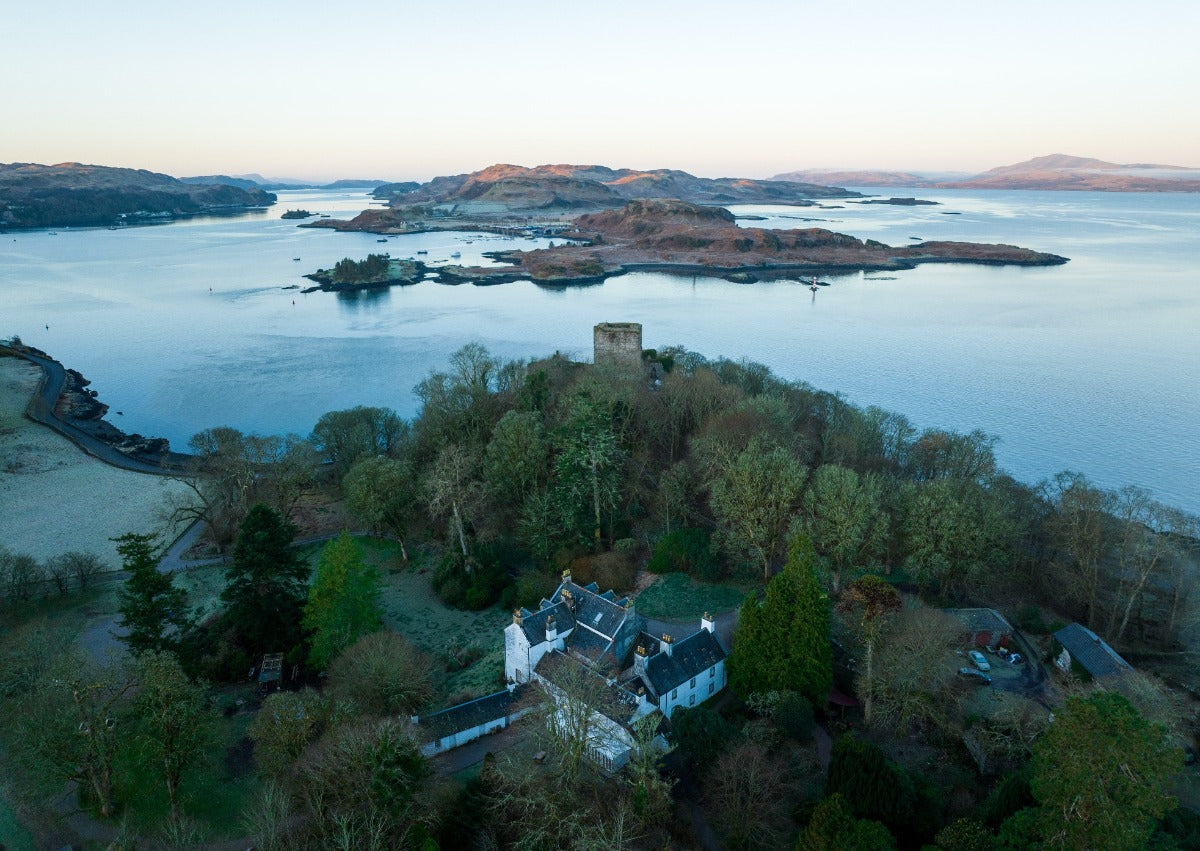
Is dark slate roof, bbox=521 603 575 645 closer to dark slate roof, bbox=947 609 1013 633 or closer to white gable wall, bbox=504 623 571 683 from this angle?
white gable wall, bbox=504 623 571 683

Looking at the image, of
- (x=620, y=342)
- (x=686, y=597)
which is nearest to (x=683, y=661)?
(x=686, y=597)

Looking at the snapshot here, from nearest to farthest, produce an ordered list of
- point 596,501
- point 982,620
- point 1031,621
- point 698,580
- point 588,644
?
point 588,644
point 982,620
point 1031,621
point 698,580
point 596,501

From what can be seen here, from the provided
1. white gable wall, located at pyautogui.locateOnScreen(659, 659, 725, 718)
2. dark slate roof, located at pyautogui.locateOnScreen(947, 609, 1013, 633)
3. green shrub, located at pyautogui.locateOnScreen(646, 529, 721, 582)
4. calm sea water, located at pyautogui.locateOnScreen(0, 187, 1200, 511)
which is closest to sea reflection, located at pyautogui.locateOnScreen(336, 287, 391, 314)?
calm sea water, located at pyautogui.locateOnScreen(0, 187, 1200, 511)

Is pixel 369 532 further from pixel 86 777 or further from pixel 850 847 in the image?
pixel 850 847

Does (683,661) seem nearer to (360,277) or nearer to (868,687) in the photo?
(868,687)

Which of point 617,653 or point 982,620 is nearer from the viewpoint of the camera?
point 617,653

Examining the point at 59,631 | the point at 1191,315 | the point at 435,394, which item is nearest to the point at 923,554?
the point at 435,394
